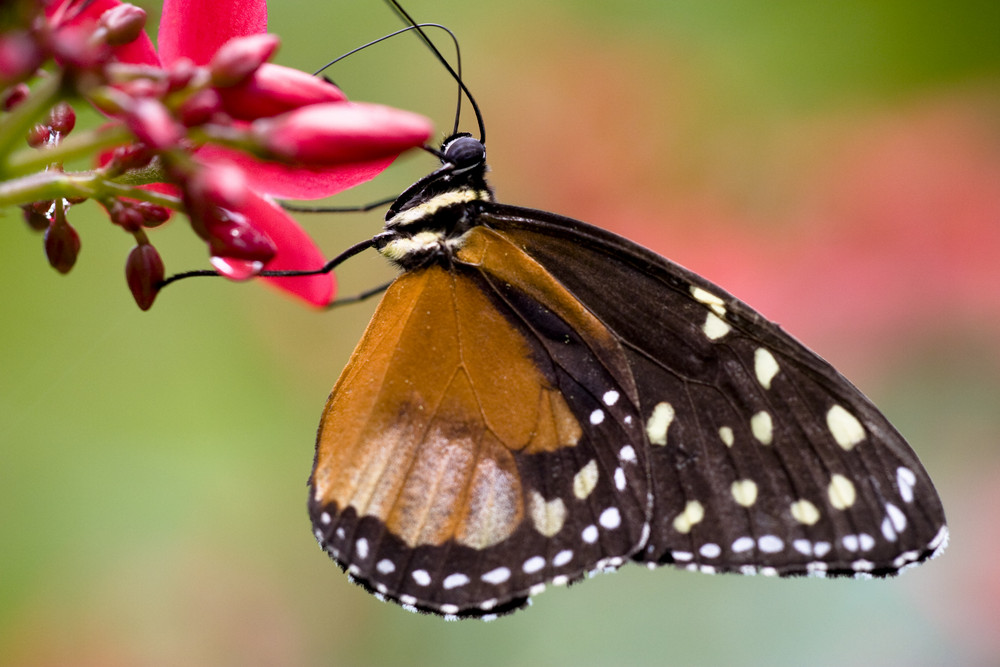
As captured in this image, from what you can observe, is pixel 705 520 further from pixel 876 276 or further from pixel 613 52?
pixel 613 52

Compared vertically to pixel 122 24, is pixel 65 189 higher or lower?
lower

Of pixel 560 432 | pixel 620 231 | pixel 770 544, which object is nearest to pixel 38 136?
pixel 560 432

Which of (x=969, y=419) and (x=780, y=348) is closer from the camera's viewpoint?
(x=780, y=348)

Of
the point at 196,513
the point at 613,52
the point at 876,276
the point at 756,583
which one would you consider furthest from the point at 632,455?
the point at 613,52

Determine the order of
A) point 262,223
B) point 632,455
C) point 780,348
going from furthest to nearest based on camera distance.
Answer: point 632,455 → point 780,348 → point 262,223

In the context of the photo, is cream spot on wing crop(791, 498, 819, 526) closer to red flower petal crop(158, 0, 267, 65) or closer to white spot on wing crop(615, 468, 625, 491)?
white spot on wing crop(615, 468, 625, 491)

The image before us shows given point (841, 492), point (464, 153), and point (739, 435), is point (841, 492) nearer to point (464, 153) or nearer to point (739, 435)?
point (739, 435)

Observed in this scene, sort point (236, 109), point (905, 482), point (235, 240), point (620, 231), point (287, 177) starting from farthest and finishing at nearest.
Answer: point (620, 231) < point (905, 482) < point (287, 177) < point (235, 240) < point (236, 109)
